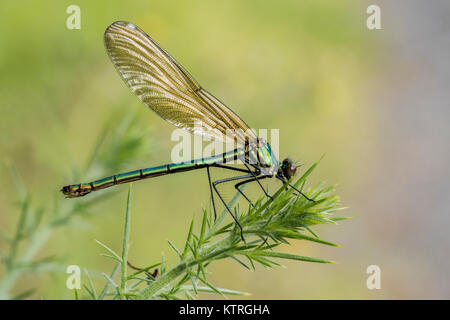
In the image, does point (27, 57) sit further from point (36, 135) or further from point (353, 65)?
point (353, 65)

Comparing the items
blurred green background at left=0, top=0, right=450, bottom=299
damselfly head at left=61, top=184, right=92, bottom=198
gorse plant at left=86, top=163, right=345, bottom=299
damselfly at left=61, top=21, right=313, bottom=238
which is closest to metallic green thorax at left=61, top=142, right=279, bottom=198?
damselfly at left=61, top=21, right=313, bottom=238

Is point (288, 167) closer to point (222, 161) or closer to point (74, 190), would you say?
point (222, 161)

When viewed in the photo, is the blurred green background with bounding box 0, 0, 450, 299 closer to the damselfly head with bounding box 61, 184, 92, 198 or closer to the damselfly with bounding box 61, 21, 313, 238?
the damselfly with bounding box 61, 21, 313, 238

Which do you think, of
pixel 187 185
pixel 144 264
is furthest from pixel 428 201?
pixel 144 264

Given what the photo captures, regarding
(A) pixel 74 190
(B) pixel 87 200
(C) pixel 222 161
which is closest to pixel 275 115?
(C) pixel 222 161

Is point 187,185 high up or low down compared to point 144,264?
up
